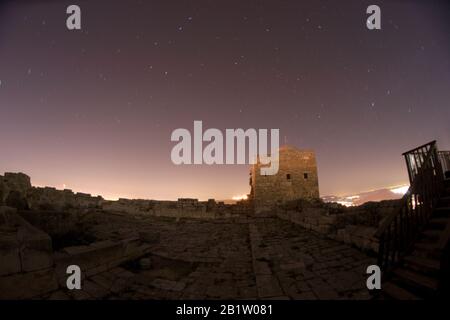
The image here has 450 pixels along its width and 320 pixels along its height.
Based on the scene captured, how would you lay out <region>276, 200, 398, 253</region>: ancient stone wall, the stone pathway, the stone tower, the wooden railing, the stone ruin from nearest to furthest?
the stone ruin, the stone pathway, the wooden railing, <region>276, 200, 398, 253</region>: ancient stone wall, the stone tower

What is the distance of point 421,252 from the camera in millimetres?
3762

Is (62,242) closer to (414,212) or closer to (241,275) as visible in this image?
(241,275)

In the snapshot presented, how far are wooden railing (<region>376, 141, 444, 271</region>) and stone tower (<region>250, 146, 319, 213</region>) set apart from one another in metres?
15.4

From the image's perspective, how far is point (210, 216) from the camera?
14734 mm

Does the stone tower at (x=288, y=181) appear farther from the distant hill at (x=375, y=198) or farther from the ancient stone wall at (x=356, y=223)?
the ancient stone wall at (x=356, y=223)

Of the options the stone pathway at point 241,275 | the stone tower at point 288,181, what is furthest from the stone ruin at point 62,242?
the stone tower at point 288,181

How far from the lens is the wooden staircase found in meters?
2.92

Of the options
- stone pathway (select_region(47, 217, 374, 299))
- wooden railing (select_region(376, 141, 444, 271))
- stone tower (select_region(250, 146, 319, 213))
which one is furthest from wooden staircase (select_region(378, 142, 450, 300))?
stone tower (select_region(250, 146, 319, 213))

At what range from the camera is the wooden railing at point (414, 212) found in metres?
3.80

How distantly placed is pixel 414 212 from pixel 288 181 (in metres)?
16.6

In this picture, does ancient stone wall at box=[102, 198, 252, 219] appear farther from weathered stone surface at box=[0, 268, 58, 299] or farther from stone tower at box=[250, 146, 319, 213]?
weathered stone surface at box=[0, 268, 58, 299]
